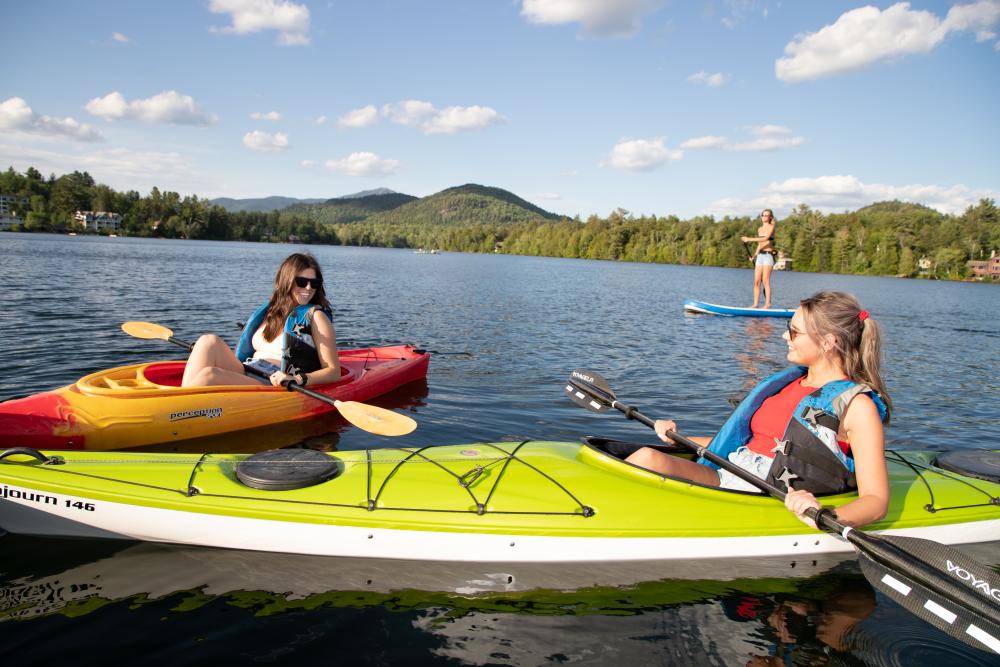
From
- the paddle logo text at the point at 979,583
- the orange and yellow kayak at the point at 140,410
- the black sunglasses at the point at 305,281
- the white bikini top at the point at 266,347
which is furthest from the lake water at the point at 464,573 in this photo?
the black sunglasses at the point at 305,281

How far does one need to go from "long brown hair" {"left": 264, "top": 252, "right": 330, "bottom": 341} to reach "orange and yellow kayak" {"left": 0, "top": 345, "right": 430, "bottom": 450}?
2.22ft

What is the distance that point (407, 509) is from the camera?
12.9 ft

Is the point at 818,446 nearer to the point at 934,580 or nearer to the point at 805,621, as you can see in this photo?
the point at 934,580

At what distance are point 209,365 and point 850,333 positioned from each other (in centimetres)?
566

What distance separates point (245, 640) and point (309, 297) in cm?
372

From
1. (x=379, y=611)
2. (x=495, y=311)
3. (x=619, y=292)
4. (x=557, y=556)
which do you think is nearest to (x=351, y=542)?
(x=379, y=611)

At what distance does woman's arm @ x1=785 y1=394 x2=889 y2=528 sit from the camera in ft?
11.1

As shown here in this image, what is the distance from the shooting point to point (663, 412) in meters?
8.72

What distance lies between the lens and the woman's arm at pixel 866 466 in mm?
3381

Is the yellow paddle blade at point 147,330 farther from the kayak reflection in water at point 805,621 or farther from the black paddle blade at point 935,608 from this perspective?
the black paddle blade at point 935,608

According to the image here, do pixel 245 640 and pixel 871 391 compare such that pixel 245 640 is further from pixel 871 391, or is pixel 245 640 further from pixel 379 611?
pixel 871 391

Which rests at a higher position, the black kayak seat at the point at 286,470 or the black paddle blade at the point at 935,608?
the black kayak seat at the point at 286,470

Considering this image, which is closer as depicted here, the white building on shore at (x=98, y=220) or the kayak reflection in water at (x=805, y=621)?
the kayak reflection in water at (x=805, y=621)

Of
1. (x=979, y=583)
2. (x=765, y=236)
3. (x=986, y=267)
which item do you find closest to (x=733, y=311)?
(x=765, y=236)
